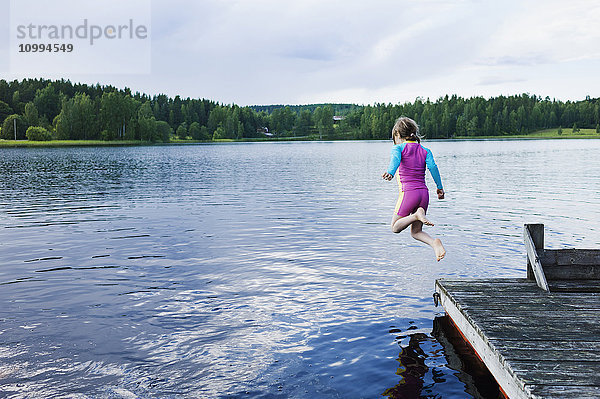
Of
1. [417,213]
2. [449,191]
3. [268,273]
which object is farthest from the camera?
[449,191]

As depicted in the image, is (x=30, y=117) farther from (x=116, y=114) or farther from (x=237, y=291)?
(x=237, y=291)

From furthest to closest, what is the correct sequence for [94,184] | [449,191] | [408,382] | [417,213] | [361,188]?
[94,184]
[361,188]
[449,191]
[417,213]
[408,382]

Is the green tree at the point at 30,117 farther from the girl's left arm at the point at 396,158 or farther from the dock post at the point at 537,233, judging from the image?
the dock post at the point at 537,233

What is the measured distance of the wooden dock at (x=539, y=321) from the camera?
558 cm

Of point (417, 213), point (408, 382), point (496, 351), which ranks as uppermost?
point (417, 213)

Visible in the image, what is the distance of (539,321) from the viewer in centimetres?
741

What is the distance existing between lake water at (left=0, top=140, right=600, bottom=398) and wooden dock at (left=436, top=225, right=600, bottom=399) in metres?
0.96

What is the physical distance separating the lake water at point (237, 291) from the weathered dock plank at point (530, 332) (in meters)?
0.90

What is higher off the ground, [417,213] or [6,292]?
[417,213]

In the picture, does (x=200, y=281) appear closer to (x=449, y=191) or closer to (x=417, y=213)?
(x=417, y=213)

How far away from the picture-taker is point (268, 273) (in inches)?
534

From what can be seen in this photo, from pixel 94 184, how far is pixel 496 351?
3873 centimetres

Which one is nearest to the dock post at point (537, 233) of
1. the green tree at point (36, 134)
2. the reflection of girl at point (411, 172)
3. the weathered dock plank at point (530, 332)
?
the weathered dock plank at point (530, 332)

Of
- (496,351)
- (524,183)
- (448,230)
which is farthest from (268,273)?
(524,183)
